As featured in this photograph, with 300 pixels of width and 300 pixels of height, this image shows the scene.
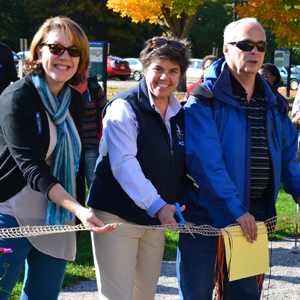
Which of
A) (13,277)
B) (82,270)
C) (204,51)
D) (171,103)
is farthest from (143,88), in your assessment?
(204,51)

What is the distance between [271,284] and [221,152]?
253cm

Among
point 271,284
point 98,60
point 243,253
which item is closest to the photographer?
point 243,253

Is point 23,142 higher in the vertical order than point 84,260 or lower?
higher

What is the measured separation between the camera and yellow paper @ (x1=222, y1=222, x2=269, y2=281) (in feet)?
9.20

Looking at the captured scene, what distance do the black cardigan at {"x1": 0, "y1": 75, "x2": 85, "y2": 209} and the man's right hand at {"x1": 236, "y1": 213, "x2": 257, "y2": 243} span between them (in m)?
1.10

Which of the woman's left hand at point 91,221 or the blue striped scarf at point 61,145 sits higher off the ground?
the blue striped scarf at point 61,145

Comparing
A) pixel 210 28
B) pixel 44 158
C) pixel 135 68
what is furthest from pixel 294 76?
pixel 44 158

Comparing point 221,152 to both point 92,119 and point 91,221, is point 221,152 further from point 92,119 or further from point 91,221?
point 92,119

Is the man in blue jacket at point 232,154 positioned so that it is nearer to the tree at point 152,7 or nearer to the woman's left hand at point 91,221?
the woman's left hand at point 91,221

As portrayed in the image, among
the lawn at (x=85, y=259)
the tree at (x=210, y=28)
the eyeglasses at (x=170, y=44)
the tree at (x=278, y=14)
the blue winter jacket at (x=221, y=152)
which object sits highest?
the tree at (x=210, y=28)

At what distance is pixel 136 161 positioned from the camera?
264 cm

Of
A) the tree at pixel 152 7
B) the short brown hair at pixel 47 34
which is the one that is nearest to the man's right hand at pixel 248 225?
the short brown hair at pixel 47 34

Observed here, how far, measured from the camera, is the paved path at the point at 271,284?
14.0 ft

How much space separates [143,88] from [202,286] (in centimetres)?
130
